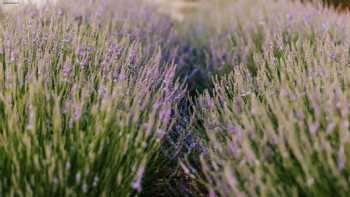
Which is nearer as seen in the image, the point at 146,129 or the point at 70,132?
the point at 70,132

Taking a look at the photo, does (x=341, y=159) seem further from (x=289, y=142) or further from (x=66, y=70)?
(x=66, y=70)

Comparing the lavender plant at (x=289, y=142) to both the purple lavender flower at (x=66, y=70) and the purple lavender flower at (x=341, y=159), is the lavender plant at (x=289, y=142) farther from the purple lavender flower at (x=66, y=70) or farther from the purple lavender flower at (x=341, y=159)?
the purple lavender flower at (x=66, y=70)

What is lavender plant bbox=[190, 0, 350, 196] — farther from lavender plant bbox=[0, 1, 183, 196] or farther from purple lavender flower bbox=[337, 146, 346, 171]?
lavender plant bbox=[0, 1, 183, 196]

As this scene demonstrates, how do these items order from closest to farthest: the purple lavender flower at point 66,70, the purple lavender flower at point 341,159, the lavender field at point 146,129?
the purple lavender flower at point 341,159
the lavender field at point 146,129
the purple lavender flower at point 66,70

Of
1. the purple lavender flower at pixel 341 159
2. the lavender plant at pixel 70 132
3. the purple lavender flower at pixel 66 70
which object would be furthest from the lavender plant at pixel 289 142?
the purple lavender flower at pixel 66 70

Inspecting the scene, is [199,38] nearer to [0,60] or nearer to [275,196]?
[0,60]

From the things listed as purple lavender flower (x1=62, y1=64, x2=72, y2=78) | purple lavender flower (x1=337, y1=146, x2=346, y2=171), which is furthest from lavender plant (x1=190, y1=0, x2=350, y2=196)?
purple lavender flower (x1=62, y1=64, x2=72, y2=78)

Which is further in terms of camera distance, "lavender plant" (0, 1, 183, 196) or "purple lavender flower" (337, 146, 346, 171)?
"lavender plant" (0, 1, 183, 196)

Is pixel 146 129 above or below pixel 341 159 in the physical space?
below

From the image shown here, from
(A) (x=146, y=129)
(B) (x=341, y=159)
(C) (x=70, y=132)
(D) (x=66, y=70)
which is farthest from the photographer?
(D) (x=66, y=70)

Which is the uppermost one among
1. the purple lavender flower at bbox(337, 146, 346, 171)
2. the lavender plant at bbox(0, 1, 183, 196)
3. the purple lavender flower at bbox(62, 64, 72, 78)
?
the purple lavender flower at bbox(337, 146, 346, 171)

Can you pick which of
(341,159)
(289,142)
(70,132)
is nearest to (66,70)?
(70,132)

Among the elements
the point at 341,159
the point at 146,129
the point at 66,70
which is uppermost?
the point at 341,159
